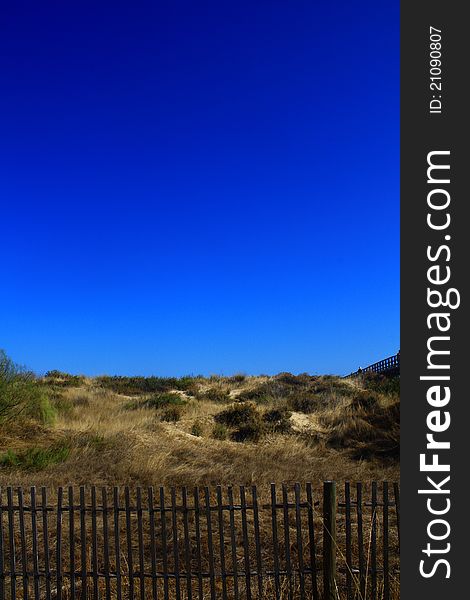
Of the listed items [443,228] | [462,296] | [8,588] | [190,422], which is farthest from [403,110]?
[190,422]

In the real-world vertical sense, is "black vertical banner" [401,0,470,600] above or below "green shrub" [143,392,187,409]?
above

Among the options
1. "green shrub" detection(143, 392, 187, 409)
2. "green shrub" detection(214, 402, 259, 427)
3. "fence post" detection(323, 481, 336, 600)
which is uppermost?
"fence post" detection(323, 481, 336, 600)

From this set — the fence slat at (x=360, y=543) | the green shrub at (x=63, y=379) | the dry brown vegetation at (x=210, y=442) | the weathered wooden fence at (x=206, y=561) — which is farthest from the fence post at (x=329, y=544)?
the green shrub at (x=63, y=379)

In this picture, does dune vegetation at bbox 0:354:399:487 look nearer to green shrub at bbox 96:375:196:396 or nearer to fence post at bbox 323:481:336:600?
green shrub at bbox 96:375:196:396

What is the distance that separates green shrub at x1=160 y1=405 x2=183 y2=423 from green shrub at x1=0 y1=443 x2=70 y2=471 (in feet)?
17.6

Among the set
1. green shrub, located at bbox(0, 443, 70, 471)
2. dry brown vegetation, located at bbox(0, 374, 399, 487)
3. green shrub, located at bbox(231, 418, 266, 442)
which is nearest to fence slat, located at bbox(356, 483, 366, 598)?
dry brown vegetation, located at bbox(0, 374, 399, 487)

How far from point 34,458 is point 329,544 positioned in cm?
807

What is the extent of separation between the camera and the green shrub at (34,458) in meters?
11.0

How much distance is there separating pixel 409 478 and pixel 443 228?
1760 millimetres

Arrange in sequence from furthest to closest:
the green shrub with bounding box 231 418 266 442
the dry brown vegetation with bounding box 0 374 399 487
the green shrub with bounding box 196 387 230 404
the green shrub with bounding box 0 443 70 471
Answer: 1. the green shrub with bounding box 196 387 230 404
2. the green shrub with bounding box 231 418 266 442
3. the green shrub with bounding box 0 443 70 471
4. the dry brown vegetation with bounding box 0 374 399 487

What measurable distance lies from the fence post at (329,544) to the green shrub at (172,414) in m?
12.4

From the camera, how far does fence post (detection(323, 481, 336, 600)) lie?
17.1 ft

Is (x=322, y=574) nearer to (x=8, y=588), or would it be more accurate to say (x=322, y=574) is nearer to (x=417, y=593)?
(x=417, y=593)

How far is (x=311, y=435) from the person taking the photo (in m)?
16.0
